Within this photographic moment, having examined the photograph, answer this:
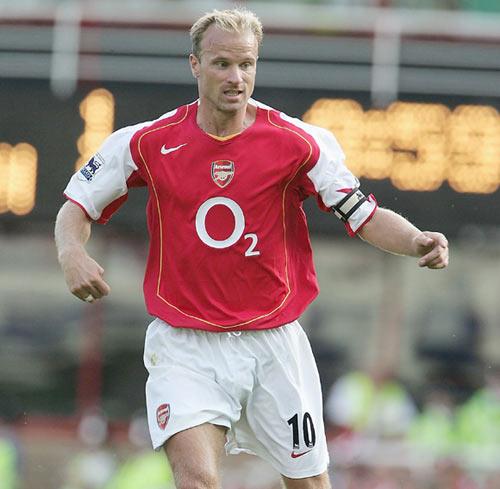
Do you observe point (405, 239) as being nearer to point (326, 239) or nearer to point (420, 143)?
point (420, 143)

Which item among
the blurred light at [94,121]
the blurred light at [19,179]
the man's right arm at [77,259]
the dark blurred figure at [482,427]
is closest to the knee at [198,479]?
the man's right arm at [77,259]

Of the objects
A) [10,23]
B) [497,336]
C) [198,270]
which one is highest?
[10,23]

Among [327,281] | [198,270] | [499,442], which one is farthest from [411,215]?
[198,270]

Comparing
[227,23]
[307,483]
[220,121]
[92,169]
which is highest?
[227,23]

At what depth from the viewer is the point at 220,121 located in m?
7.31

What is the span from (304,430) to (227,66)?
4.80ft

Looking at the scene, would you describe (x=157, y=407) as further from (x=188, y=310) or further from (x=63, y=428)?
(x=63, y=428)

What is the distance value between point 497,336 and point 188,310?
29.4 feet

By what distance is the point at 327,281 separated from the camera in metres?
16.5

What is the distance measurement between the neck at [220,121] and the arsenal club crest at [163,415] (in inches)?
42.7

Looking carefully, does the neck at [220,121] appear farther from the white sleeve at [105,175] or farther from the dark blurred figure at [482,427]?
the dark blurred figure at [482,427]

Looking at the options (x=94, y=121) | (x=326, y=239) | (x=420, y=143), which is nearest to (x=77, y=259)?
(x=420, y=143)

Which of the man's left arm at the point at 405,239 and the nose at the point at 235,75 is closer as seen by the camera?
the man's left arm at the point at 405,239

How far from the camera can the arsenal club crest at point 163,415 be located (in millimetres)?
7133
